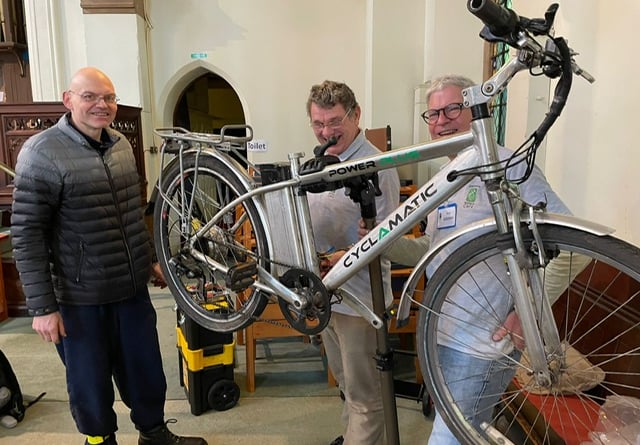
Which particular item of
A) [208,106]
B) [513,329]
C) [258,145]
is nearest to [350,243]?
[513,329]

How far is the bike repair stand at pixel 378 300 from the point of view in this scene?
4.40 feet

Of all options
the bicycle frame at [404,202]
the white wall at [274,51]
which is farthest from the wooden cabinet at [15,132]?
the bicycle frame at [404,202]

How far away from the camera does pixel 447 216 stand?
1.33m

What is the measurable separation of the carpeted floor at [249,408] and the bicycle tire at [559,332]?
950 mm

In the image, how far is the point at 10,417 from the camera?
255 centimetres

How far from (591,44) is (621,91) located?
0.94 feet

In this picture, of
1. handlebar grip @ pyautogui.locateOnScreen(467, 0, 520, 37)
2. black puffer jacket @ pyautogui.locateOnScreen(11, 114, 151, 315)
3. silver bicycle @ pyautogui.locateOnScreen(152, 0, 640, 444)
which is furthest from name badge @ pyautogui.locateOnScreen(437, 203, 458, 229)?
black puffer jacket @ pyautogui.locateOnScreen(11, 114, 151, 315)

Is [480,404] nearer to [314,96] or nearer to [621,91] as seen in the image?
[314,96]

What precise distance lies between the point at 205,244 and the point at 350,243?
0.50 metres

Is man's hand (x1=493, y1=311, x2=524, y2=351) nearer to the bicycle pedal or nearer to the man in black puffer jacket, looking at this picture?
the bicycle pedal

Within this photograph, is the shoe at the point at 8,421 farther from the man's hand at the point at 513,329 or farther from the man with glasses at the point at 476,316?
the man's hand at the point at 513,329

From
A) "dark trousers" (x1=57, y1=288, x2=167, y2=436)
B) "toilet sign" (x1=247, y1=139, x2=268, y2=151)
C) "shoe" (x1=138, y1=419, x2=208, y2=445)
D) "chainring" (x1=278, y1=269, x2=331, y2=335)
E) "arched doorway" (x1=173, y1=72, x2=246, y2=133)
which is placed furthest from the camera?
"arched doorway" (x1=173, y1=72, x2=246, y2=133)

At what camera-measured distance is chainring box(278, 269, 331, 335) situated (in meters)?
1.38

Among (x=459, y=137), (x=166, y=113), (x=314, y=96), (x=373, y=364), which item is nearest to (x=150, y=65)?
(x=166, y=113)
